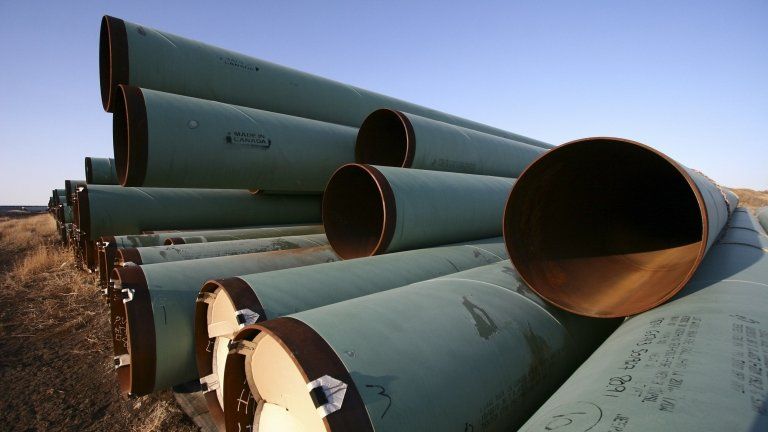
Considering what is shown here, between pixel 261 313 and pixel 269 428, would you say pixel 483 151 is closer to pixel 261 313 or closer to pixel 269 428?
pixel 261 313

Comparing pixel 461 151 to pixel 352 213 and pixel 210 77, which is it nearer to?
pixel 352 213

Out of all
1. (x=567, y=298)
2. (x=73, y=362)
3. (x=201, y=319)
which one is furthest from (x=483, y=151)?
(x=73, y=362)

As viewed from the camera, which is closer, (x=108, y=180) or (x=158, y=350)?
(x=158, y=350)

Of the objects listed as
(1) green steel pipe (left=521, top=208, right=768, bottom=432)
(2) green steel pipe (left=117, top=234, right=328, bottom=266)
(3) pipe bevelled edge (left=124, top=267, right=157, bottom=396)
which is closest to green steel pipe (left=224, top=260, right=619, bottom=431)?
(1) green steel pipe (left=521, top=208, right=768, bottom=432)

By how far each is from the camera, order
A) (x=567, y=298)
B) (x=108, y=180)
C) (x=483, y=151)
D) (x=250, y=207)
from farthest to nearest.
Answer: (x=108, y=180)
(x=250, y=207)
(x=483, y=151)
(x=567, y=298)

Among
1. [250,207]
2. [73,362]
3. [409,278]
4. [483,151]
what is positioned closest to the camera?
[409,278]

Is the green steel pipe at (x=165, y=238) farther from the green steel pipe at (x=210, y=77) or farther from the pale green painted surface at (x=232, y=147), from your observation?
the green steel pipe at (x=210, y=77)

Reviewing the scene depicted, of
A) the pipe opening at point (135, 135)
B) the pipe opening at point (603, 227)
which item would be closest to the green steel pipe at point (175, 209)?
the pipe opening at point (135, 135)

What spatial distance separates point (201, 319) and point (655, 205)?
9.97 feet

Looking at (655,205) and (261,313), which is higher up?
(655,205)

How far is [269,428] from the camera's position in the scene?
159cm

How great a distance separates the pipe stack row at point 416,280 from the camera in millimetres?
1240

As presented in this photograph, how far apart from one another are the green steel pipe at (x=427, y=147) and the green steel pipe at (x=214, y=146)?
0.42 meters

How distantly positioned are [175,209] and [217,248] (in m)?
2.65
